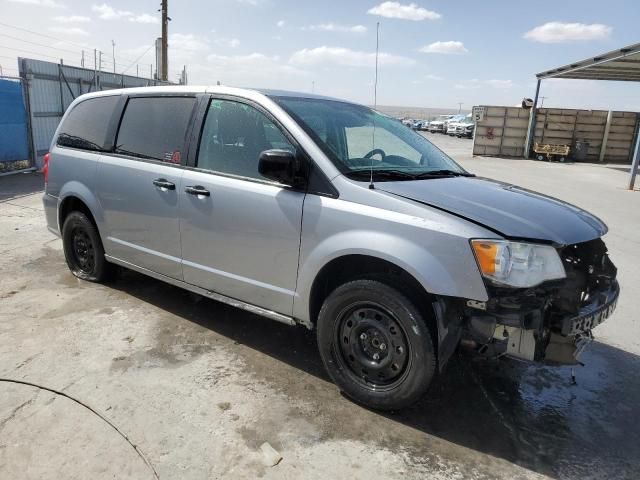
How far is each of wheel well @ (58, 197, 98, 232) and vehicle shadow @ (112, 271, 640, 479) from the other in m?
1.44

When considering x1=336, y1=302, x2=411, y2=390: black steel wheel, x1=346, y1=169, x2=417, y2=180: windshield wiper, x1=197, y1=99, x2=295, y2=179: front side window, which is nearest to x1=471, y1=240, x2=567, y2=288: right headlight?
x1=336, y1=302, x2=411, y2=390: black steel wheel

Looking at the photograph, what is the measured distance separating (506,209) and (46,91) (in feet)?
45.1

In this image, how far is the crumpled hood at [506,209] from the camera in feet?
8.86

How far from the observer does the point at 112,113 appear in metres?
4.54

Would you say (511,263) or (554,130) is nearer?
(511,263)

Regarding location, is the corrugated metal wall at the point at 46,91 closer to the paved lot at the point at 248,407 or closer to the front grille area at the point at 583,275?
the paved lot at the point at 248,407

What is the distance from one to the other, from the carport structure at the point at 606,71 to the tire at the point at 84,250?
14326mm

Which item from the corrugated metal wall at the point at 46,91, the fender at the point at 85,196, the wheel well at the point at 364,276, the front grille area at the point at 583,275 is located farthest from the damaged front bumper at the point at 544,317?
the corrugated metal wall at the point at 46,91

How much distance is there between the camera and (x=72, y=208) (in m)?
4.95

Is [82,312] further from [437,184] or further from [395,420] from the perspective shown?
[437,184]

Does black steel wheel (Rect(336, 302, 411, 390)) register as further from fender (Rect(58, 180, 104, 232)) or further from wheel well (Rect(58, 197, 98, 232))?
wheel well (Rect(58, 197, 98, 232))

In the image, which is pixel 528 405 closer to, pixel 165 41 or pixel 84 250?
pixel 84 250

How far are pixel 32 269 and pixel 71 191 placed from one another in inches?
48.1

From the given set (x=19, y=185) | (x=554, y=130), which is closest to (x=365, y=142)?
(x=19, y=185)
